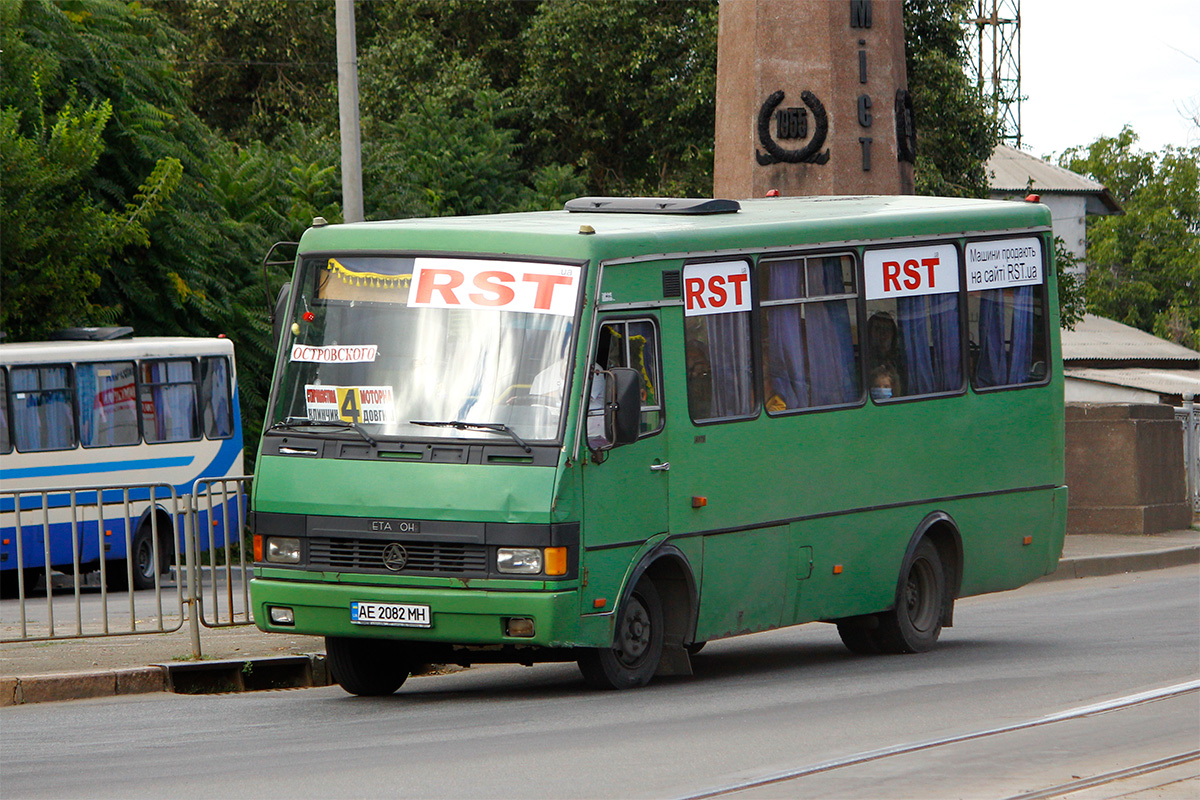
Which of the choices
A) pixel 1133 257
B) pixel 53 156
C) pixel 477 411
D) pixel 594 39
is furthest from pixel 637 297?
pixel 1133 257

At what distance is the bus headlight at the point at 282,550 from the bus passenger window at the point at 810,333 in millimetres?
3167

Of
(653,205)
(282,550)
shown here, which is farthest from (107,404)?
(282,550)

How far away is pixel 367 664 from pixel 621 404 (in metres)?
2.36

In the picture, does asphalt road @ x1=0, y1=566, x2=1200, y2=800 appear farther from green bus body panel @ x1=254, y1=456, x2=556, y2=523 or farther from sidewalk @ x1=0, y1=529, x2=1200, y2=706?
green bus body panel @ x1=254, y1=456, x2=556, y2=523

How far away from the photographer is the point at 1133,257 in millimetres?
89438

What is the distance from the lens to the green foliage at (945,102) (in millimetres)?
34688

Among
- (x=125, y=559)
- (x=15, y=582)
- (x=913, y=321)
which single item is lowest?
(x=15, y=582)

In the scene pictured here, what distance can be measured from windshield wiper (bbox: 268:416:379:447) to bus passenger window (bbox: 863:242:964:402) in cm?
382

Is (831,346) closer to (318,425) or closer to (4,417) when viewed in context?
(318,425)

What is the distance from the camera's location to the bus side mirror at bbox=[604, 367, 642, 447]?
9953mm

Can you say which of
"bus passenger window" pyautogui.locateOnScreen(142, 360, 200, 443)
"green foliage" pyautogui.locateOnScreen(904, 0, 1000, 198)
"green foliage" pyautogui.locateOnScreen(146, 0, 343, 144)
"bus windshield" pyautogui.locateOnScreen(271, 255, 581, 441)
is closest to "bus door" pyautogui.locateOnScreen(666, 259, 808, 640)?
"bus windshield" pyautogui.locateOnScreen(271, 255, 581, 441)

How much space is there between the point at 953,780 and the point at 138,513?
679 cm

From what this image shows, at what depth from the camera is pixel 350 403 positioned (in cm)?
1014

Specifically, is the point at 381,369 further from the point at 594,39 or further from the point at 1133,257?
the point at 1133,257
